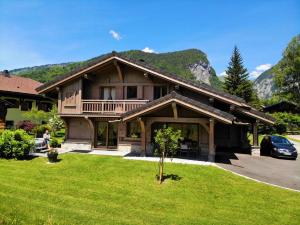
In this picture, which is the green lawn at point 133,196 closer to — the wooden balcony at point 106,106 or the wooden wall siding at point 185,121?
the wooden wall siding at point 185,121

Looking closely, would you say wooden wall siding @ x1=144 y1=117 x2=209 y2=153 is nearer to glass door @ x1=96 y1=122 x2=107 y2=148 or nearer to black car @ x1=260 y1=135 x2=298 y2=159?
glass door @ x1=96 y1=122 x2=107 y2=148

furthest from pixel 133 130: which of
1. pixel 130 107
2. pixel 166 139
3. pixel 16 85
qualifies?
pixel 16 85

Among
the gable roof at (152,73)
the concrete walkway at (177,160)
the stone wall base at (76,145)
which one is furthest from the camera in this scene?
the stone wall base at (76,145)

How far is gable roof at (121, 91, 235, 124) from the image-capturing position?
15711 mm

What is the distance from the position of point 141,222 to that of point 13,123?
110 ft

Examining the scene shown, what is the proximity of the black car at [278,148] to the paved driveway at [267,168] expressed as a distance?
0.74 m

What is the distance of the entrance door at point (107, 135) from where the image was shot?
22.1 m

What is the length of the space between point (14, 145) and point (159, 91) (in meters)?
11.3

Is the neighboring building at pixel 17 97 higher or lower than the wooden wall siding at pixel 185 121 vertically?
higher

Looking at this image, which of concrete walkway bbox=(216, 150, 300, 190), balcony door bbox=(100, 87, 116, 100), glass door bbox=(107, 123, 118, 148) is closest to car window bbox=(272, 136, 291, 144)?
concrete walkway bbox=(216, 150, 300, 190)

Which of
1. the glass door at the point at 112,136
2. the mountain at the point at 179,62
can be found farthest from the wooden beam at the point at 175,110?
the mountain at the point at 179,62

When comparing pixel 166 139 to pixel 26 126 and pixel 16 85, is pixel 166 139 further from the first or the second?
pixel 16 85

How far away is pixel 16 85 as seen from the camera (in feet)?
128

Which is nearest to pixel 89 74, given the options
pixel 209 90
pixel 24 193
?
pixel 209 90
